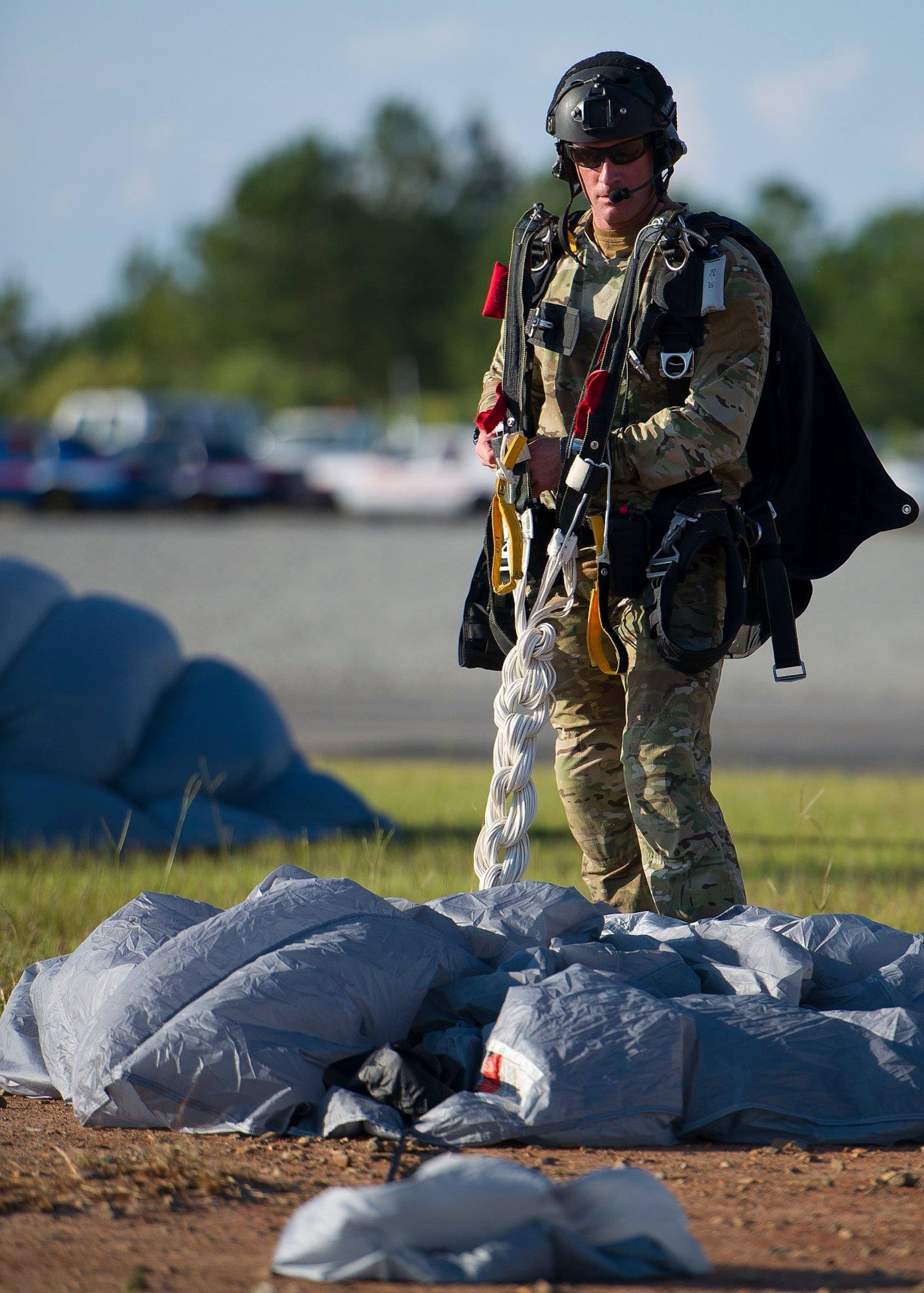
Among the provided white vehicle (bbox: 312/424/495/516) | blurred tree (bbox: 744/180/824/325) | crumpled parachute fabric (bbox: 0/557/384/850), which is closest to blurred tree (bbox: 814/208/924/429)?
blurred tree (bbox: 744/180/824/325)

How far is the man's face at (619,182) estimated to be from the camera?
3861mm

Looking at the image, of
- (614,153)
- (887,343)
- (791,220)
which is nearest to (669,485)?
(614,153)

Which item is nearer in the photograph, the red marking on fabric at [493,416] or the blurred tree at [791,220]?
the red marking on fabric at [493,416]

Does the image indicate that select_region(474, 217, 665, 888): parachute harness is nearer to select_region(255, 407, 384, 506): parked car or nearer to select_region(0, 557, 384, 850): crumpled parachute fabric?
select_region(0, 557, 384, 850): crumpled parachute fabric

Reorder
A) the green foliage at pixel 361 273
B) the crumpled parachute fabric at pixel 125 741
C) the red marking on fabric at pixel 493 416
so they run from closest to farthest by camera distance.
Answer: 1. the red marking on fabric at pixel 493 416
2. the crumpled parachute fabric at pixel 125 741
3. the green foliage at pixel 361 273

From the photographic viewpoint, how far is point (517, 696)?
384 cm

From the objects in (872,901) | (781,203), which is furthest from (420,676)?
(781,203)

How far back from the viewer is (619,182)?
12.7ft

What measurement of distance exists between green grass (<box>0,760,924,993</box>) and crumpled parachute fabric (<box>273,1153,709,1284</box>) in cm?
224

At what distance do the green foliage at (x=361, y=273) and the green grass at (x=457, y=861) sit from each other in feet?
226

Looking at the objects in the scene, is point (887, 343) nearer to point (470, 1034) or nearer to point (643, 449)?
point (643, 449)

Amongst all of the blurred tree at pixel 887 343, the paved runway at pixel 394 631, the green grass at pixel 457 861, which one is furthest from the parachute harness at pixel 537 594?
the blurred tree at pixel 887 343

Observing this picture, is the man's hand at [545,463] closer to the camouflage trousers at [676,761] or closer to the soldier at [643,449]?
the soldier at [643,449]

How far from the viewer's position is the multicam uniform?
3709 mm
